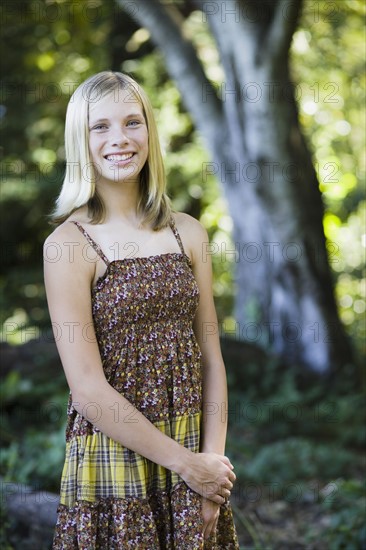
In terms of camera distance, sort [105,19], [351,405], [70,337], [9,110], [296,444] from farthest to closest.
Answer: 1. [9,110]
2. [105,19]
3. [351,405]
4. [296,444]
5. [70,337]

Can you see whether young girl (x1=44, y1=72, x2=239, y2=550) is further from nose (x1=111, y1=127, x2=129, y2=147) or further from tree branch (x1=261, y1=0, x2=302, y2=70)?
tree branch (x1=261, y1=0, x2=302, y2=70)

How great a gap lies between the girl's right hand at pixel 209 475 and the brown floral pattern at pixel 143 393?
0.03 metres

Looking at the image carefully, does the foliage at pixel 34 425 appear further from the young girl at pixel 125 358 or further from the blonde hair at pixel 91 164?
the blonde hair at pixel 91 164

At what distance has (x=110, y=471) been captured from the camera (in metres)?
2.11

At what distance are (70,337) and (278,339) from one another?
4277 mm

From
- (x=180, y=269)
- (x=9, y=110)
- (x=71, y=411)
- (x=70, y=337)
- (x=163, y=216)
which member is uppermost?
(x=9, y=110)

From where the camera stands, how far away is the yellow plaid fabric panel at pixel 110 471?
210 cm

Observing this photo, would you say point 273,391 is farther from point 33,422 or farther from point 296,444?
point 33,422

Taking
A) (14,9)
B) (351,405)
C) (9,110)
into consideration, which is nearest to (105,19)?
(14,9)

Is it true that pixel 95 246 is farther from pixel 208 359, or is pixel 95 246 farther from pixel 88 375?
pixel 208 359

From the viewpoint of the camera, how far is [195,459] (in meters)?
2.10

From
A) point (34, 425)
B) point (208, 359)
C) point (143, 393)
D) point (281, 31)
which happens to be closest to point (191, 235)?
point (208, 359)

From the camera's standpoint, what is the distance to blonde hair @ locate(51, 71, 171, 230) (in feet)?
7.14

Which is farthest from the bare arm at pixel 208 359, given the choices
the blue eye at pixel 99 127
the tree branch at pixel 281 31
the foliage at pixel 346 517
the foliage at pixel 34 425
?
the tree branch at pixel 281 31
